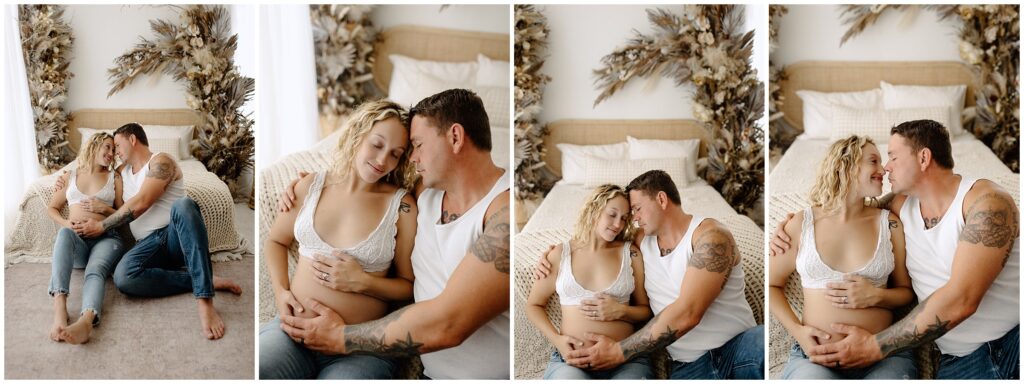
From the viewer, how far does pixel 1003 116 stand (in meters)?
2.75

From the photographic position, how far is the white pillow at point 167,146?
273 cm

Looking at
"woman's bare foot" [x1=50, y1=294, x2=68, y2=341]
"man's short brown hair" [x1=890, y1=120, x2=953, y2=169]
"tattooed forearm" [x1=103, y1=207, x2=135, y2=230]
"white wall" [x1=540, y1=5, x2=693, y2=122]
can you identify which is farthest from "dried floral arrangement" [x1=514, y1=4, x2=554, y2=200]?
"woman's bare foot" [x1=50, y1=294, x2=68, y2=341]

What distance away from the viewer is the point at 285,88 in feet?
8.95

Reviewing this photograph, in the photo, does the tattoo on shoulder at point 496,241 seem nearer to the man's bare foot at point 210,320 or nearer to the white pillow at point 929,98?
the man's bare foot at point 210,320

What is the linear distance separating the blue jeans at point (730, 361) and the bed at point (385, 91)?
0.84 metres

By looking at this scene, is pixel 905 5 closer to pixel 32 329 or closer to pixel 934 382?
pixel 934 382

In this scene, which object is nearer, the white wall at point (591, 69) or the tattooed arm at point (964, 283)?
the tattooed arm at point (964, 283)

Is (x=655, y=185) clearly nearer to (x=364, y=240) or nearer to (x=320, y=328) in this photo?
(x=364, y=240)

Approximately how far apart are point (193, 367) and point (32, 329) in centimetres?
50

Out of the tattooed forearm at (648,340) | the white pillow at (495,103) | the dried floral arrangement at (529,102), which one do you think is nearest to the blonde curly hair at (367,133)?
the white pillow at (495,103)

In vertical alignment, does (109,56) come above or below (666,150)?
above

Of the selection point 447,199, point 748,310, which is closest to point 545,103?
point 447,199

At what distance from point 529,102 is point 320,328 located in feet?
3.08

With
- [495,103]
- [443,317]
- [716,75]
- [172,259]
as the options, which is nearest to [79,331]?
[172,259]
